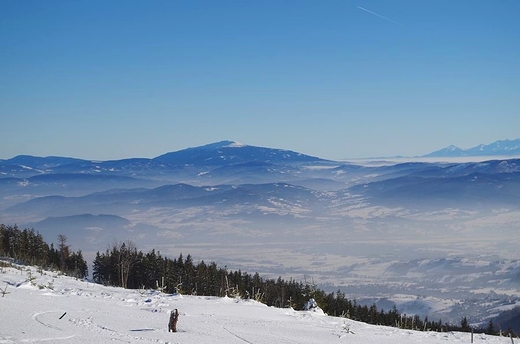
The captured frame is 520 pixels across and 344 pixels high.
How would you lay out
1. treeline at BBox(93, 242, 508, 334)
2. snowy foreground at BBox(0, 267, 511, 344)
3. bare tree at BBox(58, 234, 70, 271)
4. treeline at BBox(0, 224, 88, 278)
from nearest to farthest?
snowy foreground at BBox(0, 267, 511, 344) < treeline at BBox(93, 242, 508, 334) < treeline at BBox(0, 224, 88, 278) < bare tree at BBox(58, 234, 70, 271)

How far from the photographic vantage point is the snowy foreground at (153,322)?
9008 mm

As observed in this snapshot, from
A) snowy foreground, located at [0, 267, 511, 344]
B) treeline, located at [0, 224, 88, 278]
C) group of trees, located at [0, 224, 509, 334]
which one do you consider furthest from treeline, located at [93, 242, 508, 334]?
snowy foreground, located at [0, 267, 511, 344]

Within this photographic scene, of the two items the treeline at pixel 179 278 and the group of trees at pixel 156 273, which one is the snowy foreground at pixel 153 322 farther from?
the treeline at pixel 179 278

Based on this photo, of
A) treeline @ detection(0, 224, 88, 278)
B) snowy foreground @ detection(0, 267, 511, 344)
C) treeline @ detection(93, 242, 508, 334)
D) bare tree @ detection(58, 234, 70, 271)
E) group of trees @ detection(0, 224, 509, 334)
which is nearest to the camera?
snowy foreground @ detection(0, 267, 511, 344)

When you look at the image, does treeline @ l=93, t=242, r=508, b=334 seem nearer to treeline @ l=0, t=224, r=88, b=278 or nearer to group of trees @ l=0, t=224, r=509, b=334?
group of trees @ l=0, t=224, r=509, b=334

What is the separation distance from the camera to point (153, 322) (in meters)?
10.6

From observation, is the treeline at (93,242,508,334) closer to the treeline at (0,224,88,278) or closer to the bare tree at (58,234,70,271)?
the treeline at (0,224,88,278)

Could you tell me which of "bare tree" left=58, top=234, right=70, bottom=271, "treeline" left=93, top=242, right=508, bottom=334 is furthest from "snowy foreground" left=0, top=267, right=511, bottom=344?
"bare tree" left=58, top=234, right=70, bottom=271

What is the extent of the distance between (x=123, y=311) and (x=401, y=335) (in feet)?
21.7

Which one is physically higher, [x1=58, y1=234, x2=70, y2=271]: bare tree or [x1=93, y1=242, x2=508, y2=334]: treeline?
[x1=58, y1=234, x2=70, y2=271]: bare tree

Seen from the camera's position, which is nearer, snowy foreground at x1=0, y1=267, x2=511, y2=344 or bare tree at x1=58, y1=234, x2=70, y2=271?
snowy foreground at x1=0, y1=267, x2=511, y2=344

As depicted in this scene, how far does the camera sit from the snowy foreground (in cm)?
901

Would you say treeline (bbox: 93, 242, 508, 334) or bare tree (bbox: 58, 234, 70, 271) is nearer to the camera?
treeline (bbox: 93, 242, 508, 334)

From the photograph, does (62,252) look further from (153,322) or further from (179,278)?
(153,322)
